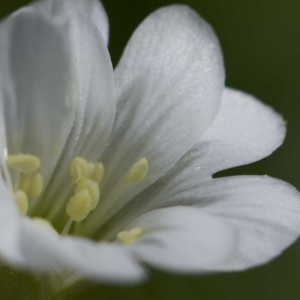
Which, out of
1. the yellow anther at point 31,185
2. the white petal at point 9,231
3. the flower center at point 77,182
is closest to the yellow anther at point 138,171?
the flower center at point 77,182

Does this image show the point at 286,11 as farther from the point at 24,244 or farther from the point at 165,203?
the point at 24,244

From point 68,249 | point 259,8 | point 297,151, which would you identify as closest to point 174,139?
point 68,249

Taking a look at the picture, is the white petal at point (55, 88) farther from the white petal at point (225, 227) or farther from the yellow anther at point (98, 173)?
the white petal at point (225, 227)

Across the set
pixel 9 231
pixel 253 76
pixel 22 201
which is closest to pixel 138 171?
pixel 22 201

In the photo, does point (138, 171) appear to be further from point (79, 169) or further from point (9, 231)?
point (9, 231)

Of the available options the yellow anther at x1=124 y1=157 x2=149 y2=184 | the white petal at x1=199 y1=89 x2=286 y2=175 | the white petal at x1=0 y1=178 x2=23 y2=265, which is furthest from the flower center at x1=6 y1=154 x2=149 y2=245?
the white petal at x1=0 y1=178 x2=23 y2=265

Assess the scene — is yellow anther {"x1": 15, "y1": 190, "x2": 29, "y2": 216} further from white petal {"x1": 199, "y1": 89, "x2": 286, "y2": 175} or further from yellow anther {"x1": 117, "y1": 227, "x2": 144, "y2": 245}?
white petal {"x1": 199, "y1": 89, "x2": 286, "y2": 175}
